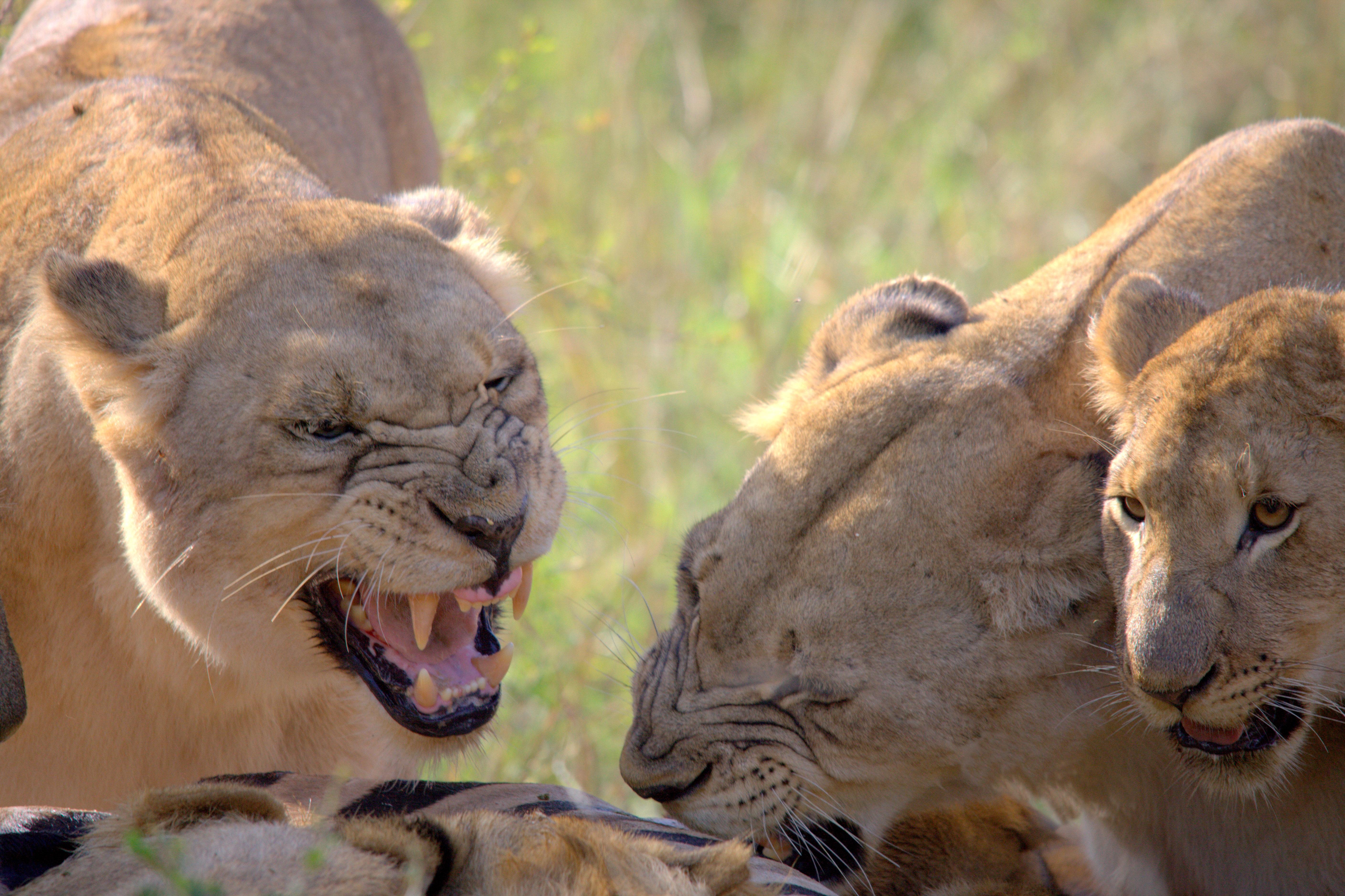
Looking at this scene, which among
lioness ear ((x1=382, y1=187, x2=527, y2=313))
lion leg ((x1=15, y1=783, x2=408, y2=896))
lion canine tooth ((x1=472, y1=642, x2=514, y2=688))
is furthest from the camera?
lioness ear ((x1=382, y1=187, x2=527, y2=313))

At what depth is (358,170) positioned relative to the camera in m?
4.72

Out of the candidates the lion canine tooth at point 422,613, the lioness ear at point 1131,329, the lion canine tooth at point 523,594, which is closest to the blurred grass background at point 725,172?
the lion canine tooth at point 523,594

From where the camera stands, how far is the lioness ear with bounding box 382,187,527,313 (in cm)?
354

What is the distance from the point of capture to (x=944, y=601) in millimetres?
2729

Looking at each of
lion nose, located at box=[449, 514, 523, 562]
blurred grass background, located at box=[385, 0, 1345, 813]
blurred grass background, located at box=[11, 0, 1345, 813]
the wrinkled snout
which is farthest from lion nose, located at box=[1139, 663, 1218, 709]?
blurred grass background, located at box=[11, 0, 1345, 813]

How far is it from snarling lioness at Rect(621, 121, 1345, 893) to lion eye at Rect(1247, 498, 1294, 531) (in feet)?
1.10

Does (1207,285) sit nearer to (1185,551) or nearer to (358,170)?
(1185,551)

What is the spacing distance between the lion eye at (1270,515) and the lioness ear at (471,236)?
184 cm

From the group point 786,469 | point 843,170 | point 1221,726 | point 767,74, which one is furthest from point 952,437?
point 767,74

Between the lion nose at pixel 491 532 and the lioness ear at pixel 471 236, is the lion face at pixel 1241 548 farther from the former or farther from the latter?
the lioness ear at pixel 471 236

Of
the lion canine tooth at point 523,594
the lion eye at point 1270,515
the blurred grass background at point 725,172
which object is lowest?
the blurred grass background at point 725,172

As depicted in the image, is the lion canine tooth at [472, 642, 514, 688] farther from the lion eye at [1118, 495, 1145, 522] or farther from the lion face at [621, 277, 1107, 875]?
the lion eye at [1118, 495, 1145, 522]

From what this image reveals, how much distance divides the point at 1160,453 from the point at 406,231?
186cm

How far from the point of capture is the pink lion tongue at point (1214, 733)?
Result: 2523mm
